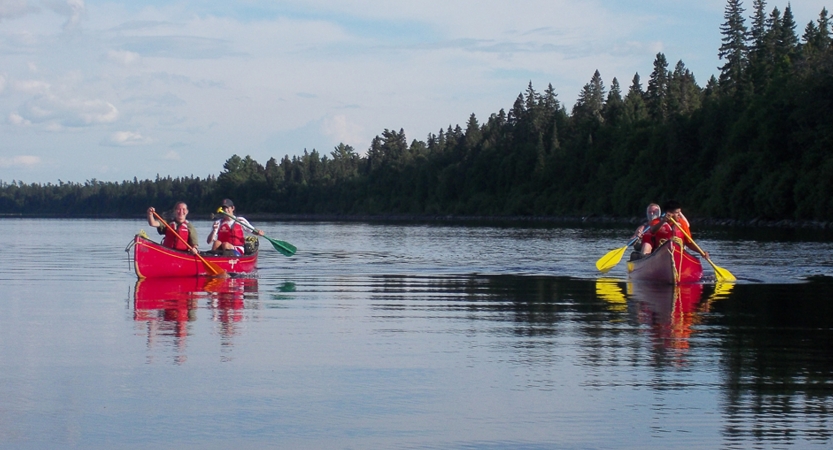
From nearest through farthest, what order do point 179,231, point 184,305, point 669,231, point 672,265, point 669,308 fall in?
point 184,305 < point 669,308 < point 672,265 < point 669,231 < point 179,231

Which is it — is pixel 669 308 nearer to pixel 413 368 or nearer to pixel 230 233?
pixel 413 368

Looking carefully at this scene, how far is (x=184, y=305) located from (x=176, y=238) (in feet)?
23.7

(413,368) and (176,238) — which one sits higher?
(176,238)

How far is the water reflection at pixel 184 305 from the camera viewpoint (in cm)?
1198

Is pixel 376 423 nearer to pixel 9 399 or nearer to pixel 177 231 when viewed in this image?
pixel 9 399

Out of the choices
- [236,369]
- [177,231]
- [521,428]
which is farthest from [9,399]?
[177,231]

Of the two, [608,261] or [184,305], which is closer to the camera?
[184,305]

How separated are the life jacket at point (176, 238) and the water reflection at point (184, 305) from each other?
0.82 metres

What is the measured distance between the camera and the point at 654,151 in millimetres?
106688

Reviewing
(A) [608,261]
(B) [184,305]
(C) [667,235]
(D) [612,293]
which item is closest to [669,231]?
(C) [667,235]

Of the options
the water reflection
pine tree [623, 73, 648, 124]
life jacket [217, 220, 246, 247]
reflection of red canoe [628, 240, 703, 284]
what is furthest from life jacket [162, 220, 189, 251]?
pine tree [623, 73, 648, 124]

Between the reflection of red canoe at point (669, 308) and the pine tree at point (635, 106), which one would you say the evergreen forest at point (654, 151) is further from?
the reflection of red canoe at point (669, 308)

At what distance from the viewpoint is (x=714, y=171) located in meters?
89.9

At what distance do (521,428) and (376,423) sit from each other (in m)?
1.09
